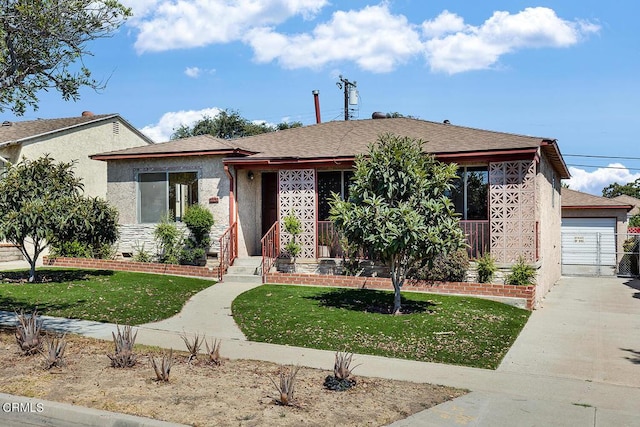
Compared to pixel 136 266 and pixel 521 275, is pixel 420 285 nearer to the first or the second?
pixel 521 275

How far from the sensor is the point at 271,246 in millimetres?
15609

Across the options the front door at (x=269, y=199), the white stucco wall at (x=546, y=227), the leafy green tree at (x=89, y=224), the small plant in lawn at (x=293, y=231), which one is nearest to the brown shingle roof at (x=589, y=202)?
the white stucco wall at (x=546, y=227)

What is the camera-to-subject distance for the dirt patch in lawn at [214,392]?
17.6ft

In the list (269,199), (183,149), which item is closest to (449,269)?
(269,199)

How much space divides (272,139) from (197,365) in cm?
1266

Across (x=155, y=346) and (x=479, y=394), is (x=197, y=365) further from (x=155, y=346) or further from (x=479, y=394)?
(x=479, y=394)

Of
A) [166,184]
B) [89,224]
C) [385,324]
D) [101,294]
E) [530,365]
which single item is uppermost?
[166,184]

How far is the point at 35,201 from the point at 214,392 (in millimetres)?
8957

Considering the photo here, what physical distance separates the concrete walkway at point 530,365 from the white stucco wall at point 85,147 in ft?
39.4

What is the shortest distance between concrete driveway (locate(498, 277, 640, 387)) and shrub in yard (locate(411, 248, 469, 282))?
1.86m

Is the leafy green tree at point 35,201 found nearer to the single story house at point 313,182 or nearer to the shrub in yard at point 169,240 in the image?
the shrub in yard at point 169,240

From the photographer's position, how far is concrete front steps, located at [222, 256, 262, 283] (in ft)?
48.6

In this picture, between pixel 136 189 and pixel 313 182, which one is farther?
pixel 136 189

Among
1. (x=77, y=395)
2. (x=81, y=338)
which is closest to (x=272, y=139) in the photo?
(x=81, y=338)
